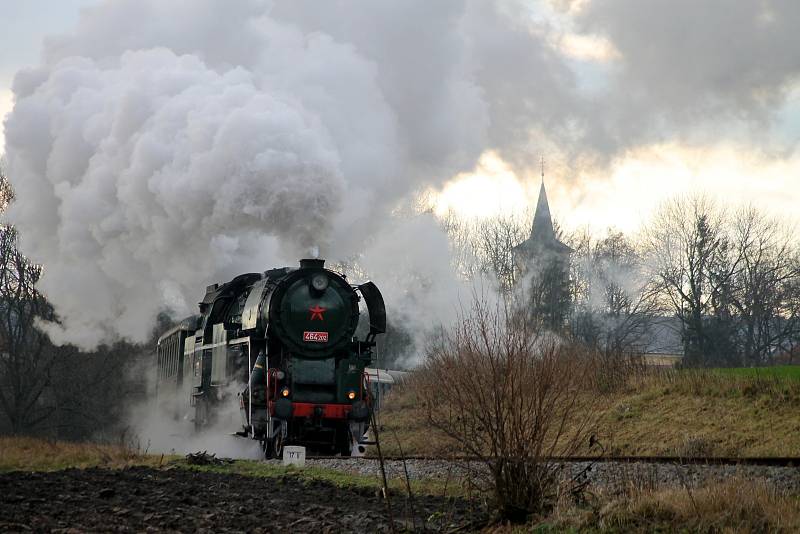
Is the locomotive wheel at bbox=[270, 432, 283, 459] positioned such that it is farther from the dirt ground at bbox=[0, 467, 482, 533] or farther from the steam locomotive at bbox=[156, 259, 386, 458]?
the dirt ground at bbox=[0, 467, 482, 533]

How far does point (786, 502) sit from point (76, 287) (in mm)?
21062

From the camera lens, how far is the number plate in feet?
48.8

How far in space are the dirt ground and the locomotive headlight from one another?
4015mm

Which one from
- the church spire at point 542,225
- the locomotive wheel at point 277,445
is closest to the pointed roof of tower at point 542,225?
the church spire at point 542,225

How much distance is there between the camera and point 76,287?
24.5 meters

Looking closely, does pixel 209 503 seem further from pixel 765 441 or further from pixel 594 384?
pixel 594 384

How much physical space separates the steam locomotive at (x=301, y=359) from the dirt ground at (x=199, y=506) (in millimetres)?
2935

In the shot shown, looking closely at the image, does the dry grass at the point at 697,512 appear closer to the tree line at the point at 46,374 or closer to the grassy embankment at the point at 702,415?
the grassy embankment at the point at 702,415

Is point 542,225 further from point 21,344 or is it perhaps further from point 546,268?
point 21,344

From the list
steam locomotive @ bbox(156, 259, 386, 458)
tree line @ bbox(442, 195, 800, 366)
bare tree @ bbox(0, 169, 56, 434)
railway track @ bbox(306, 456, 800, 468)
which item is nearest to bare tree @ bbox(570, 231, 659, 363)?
tree line @ bbox(442, 195, 800, 366)

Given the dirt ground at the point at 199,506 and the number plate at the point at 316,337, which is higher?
the number plate at the point at 316,337

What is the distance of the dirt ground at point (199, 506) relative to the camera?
7.61 metres

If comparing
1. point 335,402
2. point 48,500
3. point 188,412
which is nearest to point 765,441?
point 335,402

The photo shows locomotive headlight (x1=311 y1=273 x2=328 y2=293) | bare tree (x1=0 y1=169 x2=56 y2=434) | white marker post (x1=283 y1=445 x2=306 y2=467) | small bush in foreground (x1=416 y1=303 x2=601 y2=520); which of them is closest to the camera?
small bush in foreground (x1=416 y1=303 x2=601 y2=520)
